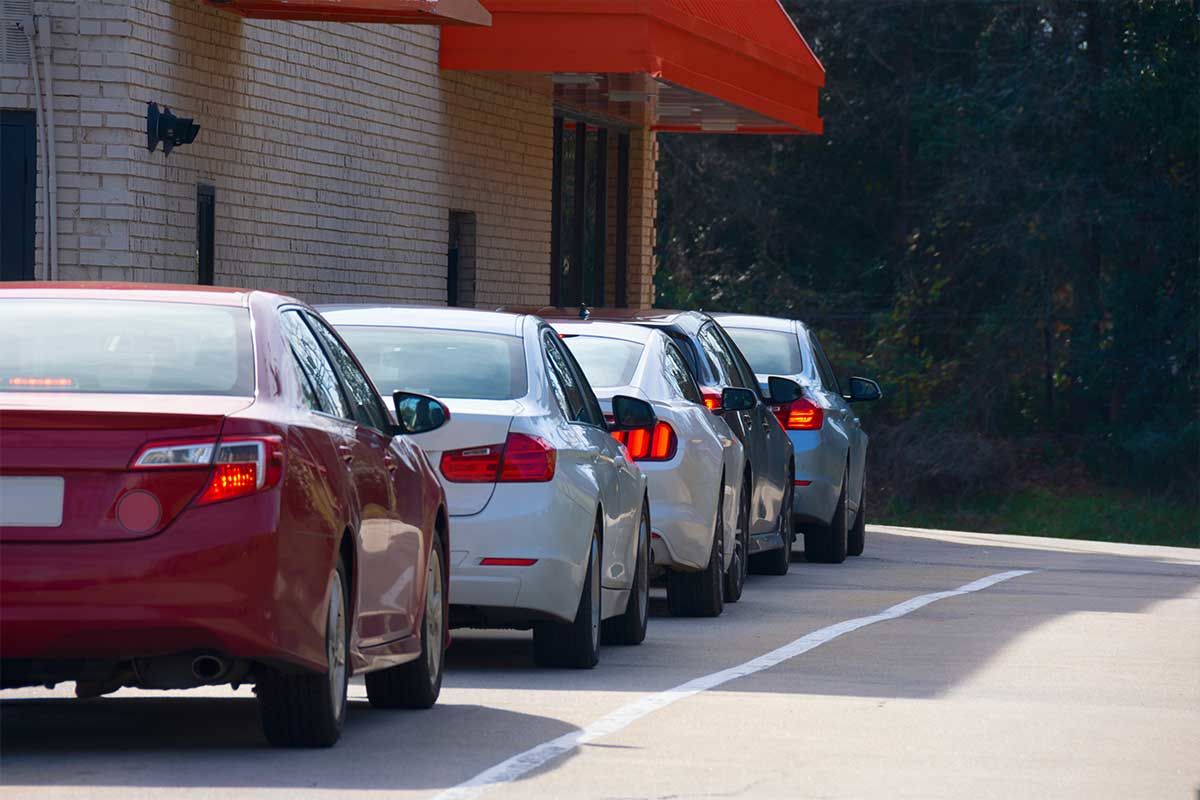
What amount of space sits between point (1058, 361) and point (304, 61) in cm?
2959

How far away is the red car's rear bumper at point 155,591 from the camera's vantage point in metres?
7.90

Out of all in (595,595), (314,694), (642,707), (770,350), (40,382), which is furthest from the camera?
(770,350)

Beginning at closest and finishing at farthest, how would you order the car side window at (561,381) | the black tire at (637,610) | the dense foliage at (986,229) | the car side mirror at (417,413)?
1. the car side mirror at (417,413)
2. the car side window at (561,381)
3. the black tire at (637,610)
4. the dense foliage at (986,229)

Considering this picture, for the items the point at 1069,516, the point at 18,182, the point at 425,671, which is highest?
the point at 18,182

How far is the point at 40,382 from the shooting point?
831cm

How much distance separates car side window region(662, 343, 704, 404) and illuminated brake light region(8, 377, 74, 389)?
6.75 m

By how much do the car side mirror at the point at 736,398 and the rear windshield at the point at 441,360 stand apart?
401 cm

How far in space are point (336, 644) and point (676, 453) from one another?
585 cm

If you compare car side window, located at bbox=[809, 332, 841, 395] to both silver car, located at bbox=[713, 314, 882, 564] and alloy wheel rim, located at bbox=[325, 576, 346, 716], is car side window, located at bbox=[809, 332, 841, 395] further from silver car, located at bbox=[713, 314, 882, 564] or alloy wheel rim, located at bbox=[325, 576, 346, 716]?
alloy wheel rim, located at bbox=[325, 576, 346, 716]

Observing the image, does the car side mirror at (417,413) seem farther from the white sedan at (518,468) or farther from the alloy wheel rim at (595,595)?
the alloy wheel rim at (595,595)

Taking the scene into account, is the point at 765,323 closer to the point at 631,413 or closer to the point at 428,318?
the point at 631,413

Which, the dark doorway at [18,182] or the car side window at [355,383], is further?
the dark doorway at [18,182]

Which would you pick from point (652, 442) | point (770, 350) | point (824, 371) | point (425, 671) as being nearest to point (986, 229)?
point (824, 371)

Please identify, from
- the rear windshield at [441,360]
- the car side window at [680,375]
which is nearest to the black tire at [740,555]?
the car side window at [680,375]
